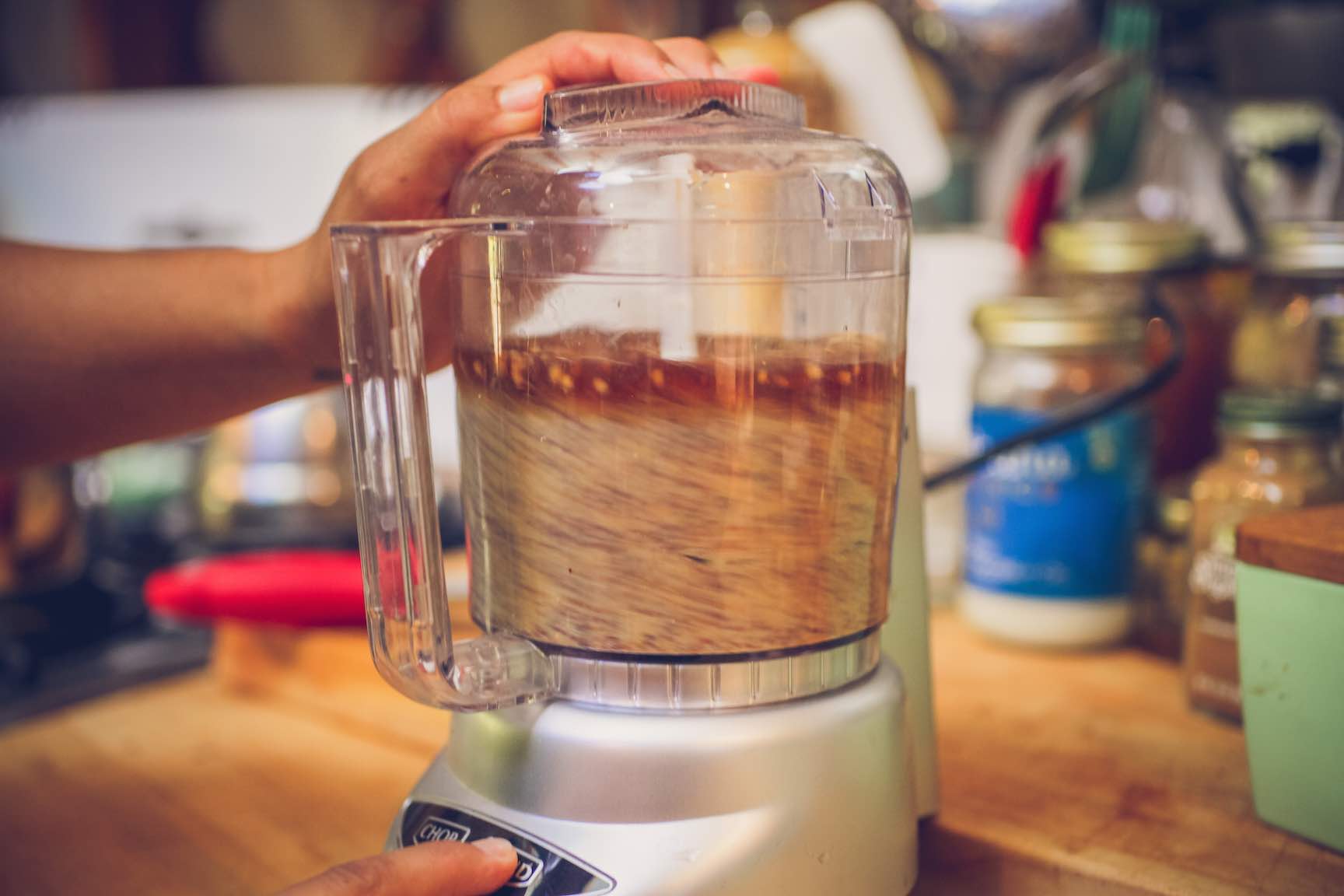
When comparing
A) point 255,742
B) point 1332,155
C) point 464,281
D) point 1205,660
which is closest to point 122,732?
point 255,742

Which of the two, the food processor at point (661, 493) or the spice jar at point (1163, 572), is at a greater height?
the food processor at point (661, 493)

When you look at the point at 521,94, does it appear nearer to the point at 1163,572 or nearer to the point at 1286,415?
the point at 1286,415

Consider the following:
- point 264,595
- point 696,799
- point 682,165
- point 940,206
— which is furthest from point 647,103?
point 940,206

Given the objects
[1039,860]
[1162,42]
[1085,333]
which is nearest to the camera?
[1039,860]

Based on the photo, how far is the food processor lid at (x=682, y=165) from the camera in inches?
15.9

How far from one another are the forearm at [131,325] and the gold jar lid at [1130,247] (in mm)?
547

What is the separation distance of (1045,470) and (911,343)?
1.01ft

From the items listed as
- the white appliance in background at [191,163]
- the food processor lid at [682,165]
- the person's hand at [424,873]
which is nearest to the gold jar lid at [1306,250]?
the food processor lid at [682,165]

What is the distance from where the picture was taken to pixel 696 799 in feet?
1.32

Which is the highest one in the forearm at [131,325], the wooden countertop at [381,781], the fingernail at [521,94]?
the fingernail at [521,94]

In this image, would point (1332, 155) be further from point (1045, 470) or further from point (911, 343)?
point (911, 343)

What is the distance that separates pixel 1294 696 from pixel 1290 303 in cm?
35

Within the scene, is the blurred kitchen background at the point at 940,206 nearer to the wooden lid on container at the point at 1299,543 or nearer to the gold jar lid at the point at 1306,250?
the gold jar lid at the point at 1306,250

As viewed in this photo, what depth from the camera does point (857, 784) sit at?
0.42 m
